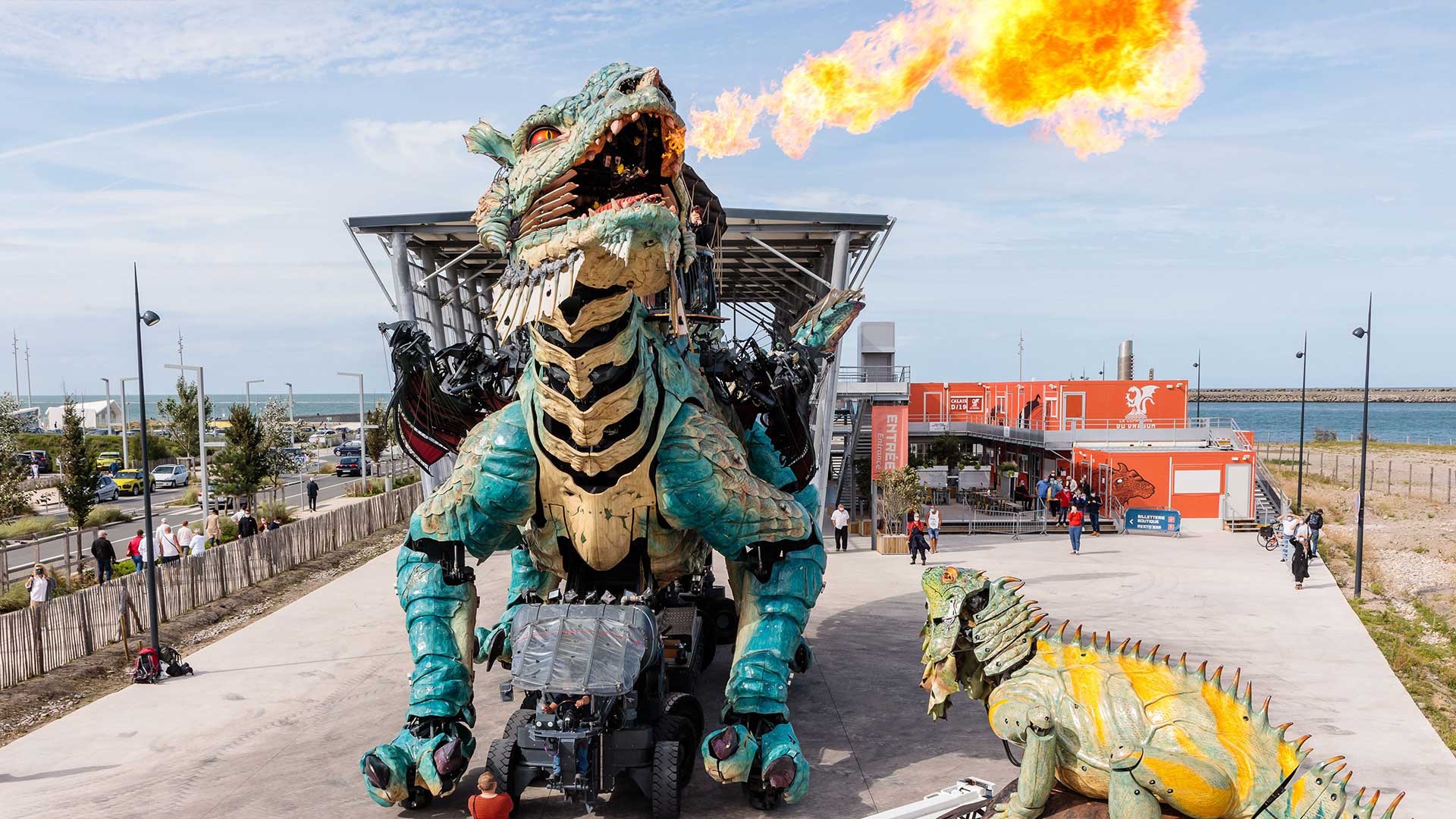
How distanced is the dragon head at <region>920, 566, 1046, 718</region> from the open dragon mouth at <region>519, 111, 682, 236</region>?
9.67ft

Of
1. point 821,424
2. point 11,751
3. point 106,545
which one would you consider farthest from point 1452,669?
point 106,545

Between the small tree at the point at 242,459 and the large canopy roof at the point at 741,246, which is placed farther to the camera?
the small tree at the point at 242,459

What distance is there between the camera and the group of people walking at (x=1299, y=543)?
17016 millimetres

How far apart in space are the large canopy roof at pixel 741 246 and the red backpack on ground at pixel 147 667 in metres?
7.59

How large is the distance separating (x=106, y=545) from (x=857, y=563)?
1424cm

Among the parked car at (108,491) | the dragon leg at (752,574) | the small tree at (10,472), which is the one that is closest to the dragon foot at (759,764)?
the dragon leg at (752,574)

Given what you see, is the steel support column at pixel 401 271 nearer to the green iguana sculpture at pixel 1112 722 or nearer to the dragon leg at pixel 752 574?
the dragon leg at pixel 752 574

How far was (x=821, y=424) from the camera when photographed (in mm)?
21312

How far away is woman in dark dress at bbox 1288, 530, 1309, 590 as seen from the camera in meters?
17.0

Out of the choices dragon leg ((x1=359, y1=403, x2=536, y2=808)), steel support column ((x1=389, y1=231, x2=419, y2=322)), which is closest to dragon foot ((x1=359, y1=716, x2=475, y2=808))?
dragon leg ((x1=359, y1=403, x2=536, y2=808))

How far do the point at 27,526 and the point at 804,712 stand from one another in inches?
926

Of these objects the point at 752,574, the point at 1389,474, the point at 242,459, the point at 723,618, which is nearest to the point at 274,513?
the point at 242,459

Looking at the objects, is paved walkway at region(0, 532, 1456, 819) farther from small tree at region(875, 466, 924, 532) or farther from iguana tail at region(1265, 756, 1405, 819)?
small tree at region(875, 466, 924, 532)

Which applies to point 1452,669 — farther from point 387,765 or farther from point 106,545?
point 106,545
